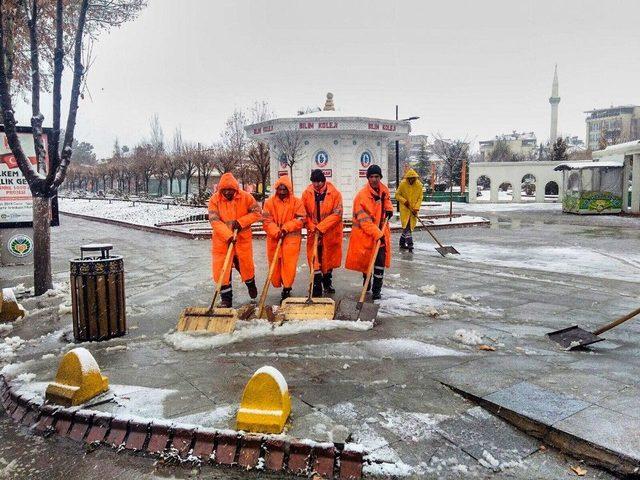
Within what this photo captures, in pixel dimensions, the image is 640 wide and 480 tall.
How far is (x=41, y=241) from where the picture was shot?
7492 mm

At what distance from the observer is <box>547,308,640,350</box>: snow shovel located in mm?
4926

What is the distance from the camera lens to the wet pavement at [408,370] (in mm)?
3217

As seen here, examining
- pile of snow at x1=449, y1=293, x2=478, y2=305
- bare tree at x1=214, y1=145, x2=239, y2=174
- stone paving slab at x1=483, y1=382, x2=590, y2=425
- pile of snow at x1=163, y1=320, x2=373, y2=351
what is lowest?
stone paving slab at x1=483, y1=382, x2=590, y2=425

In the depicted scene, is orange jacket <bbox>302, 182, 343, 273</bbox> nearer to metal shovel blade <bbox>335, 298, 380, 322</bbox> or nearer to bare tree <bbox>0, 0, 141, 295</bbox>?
metal shovel blade <bbox>335, 298, 380, 322</bbox>

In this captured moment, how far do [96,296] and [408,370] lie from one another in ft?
10.5

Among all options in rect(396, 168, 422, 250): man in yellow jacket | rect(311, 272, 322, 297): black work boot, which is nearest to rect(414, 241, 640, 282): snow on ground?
rect(396, 168, 422, 250): man in yellow jacket

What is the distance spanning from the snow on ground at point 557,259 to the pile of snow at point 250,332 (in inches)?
224

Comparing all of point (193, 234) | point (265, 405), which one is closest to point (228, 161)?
point (193, 234)

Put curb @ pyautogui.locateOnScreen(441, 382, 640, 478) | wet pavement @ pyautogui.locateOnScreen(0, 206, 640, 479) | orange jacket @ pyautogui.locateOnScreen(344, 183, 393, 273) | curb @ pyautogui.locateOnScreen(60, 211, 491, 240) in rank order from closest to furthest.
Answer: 1. curb @ pyautogui.locateOnScreen(441, 382, 640, 478)
2. wet pavement @ pyautogui.locateOnScreen(0, 206, 640, 479)
3. orange jacket @ pyautogui.locateOnScreen(344, 183, 393, 273)
4. curb @ pyautogui.locateOnScreen(60, 211, 491, 240)

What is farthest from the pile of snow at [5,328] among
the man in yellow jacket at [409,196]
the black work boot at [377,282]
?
the man in yellow jacket at [409,196]

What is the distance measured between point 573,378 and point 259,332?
9.71ft

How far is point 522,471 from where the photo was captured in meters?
2.99

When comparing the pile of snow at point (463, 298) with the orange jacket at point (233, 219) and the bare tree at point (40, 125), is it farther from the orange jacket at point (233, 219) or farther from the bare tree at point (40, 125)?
the bare tree at point (40, 125)

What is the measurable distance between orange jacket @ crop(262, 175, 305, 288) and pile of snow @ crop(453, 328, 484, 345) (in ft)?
7.64
